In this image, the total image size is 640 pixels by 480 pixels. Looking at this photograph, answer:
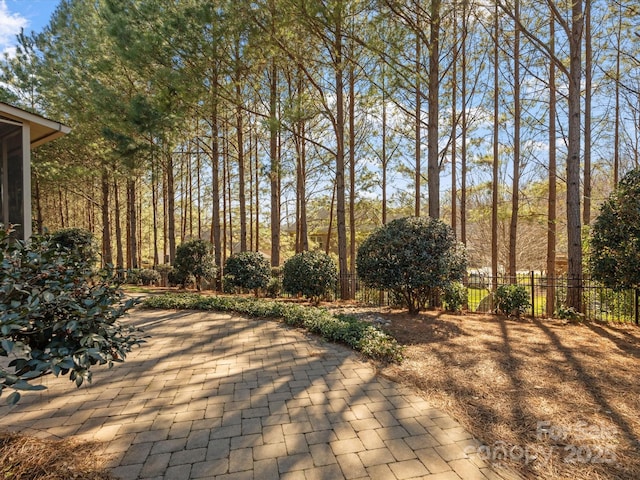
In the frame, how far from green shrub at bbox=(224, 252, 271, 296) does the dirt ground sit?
496cm

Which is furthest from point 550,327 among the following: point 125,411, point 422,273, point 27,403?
point 27,403

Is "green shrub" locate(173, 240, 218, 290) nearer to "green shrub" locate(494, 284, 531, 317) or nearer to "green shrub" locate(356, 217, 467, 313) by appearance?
"green shrub" locate(356, 217, 467, 313)

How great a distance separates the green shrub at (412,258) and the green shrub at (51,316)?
15.2ft

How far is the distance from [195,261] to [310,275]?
4.72 meters

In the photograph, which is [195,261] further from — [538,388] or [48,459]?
[538,388]

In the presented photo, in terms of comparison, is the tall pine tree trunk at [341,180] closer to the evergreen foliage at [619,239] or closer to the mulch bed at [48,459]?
the evergreen foliage at [619,239]

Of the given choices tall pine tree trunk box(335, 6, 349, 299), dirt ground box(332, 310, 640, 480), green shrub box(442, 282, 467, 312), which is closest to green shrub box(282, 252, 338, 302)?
tall pine tree trunk box(335, 6, 349, 299)

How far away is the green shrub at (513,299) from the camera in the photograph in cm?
662

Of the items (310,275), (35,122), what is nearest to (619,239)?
(310,275)

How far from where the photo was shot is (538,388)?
10.8 feet

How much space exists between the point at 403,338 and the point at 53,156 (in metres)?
15.6

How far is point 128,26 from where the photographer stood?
848cm

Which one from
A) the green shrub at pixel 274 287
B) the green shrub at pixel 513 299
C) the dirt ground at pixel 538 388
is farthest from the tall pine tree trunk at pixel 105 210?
the green shrub at pixel 513 299

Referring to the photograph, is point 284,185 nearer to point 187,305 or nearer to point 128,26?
point 128,26
